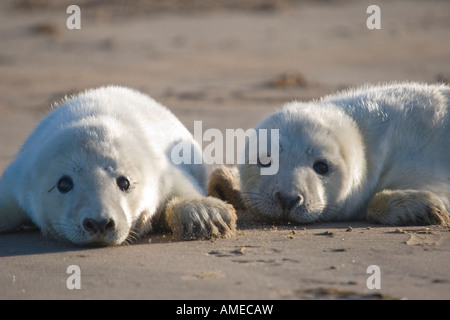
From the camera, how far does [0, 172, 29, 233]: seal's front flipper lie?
5094mm

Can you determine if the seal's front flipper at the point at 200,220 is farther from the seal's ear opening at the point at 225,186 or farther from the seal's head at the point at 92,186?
the seal's ear opening at the point at 225,186

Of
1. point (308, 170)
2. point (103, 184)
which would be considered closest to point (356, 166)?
point (308, 170)

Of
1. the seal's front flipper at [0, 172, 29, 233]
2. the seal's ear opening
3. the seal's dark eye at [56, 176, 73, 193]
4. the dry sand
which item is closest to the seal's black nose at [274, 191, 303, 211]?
the dry sand

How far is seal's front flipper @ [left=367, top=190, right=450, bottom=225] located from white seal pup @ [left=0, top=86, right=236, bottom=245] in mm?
961

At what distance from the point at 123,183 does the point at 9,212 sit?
2.89 feet

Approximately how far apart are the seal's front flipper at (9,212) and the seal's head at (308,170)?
142 centimetres

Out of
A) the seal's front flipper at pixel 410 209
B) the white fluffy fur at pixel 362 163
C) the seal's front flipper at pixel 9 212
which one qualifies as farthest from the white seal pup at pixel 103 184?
the seal's front flipper at pixel 410 209

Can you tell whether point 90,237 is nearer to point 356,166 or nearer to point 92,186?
point 92,186

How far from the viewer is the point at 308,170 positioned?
5254 mm

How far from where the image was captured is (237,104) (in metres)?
10.5

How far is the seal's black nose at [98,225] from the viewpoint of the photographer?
4383 mm
